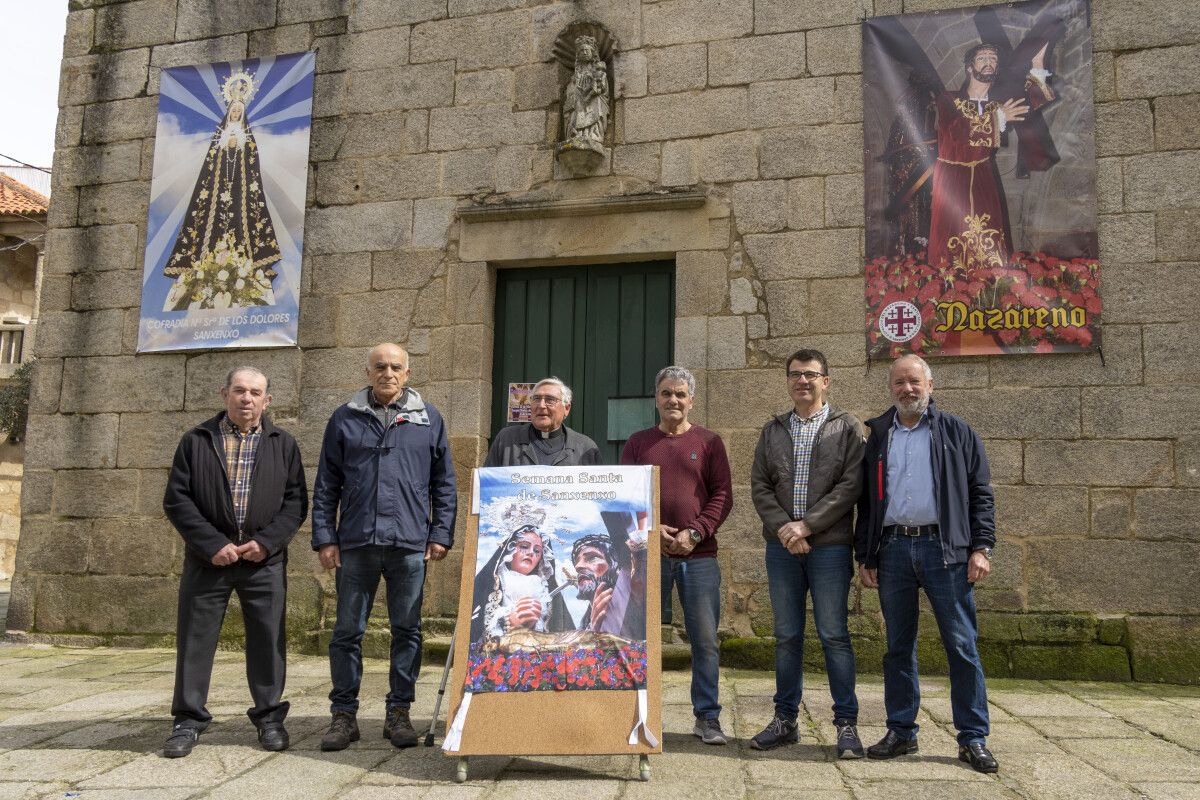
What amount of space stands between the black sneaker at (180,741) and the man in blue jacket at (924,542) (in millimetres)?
2522

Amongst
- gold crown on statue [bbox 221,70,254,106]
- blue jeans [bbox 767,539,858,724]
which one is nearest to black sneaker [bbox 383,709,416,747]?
blue jeans [bbox 767,539,858,724]

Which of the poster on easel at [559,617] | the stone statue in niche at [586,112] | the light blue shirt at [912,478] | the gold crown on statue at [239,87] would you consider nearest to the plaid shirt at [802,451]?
the light blue shirt at [912,478]

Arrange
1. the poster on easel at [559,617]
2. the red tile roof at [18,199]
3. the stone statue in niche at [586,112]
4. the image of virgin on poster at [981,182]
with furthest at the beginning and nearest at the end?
1. the red tile roof at [18,199]
2. the stone statue in niche at [586,112]
3. the image of virgin on poster at [981,182]
4. the poster on easel at [559,617]

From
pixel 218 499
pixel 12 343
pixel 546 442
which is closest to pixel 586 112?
pixel 546 442

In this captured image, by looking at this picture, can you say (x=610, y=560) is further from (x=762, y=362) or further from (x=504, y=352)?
(x=504, y=352)

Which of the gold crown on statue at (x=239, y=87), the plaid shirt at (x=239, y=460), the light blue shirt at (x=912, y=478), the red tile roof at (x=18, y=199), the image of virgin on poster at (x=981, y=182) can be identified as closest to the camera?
the light blue shirt at (x=912, y=478)

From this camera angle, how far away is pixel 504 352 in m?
6.25

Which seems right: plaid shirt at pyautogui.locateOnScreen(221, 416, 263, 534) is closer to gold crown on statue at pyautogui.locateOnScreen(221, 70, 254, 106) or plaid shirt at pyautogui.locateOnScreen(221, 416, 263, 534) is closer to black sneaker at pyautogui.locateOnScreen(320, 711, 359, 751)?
black sneaker at pyautogui.locateOnScreen(320, 711, 359, 751)

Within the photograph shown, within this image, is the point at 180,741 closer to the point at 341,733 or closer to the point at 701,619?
the point at 341,733

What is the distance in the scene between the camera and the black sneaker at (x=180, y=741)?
11.8 ft

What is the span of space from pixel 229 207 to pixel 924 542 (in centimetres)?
514

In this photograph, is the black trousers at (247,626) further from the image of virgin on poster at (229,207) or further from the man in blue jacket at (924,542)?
the image of virgin on poster at (229,207)

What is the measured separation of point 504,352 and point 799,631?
120 inches

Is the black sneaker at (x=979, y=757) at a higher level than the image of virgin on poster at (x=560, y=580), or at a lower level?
lower
